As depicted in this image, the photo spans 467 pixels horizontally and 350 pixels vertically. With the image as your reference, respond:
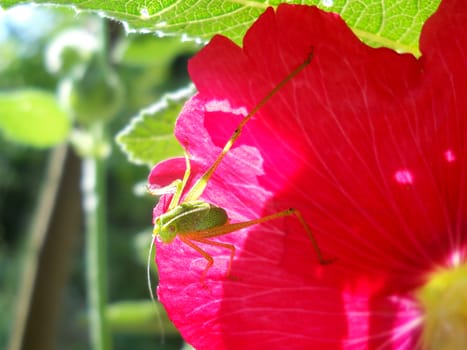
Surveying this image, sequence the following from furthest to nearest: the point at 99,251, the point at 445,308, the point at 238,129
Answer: the point at 99,251, the point at 445,308, the point at 238,129

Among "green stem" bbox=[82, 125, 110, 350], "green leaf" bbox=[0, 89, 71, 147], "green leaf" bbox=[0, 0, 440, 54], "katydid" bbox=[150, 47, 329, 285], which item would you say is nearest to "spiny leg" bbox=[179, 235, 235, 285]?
"katydid" bbox=[150, 47, 329, 285]

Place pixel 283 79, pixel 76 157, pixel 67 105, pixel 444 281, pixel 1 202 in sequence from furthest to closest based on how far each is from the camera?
pixel 1 202
pixel 76 157
pixel 67 105
pixel 444 281
pixel 283 79

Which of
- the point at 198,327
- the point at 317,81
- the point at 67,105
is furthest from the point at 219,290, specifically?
the point at 67,105

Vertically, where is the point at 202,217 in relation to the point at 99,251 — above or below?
above

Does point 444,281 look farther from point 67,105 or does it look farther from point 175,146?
point 67,105

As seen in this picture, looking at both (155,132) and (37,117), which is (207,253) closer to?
(155,132)

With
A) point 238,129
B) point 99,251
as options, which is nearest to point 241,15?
point 238,129

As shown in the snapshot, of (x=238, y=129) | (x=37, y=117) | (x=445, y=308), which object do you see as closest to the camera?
(x=238, y=129)
